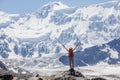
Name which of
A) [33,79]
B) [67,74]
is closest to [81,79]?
[67,74]

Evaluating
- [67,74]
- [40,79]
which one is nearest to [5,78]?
[40,79]

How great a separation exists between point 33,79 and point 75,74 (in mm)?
10416

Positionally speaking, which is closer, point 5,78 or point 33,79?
point 5,78

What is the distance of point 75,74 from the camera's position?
115 m

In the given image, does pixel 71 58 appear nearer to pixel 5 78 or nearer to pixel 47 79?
pixel 47 79

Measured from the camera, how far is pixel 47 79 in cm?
11131

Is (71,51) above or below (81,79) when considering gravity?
above

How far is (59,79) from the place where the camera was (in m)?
110

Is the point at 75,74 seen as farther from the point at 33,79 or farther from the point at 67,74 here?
the point at 33,79

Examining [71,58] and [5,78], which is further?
[71,58]

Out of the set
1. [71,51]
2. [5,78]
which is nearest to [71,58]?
[71,51]

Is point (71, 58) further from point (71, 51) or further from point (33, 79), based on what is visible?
point (33, 79)

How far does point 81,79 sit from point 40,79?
31.3 ft

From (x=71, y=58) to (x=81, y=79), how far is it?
19.4ft
